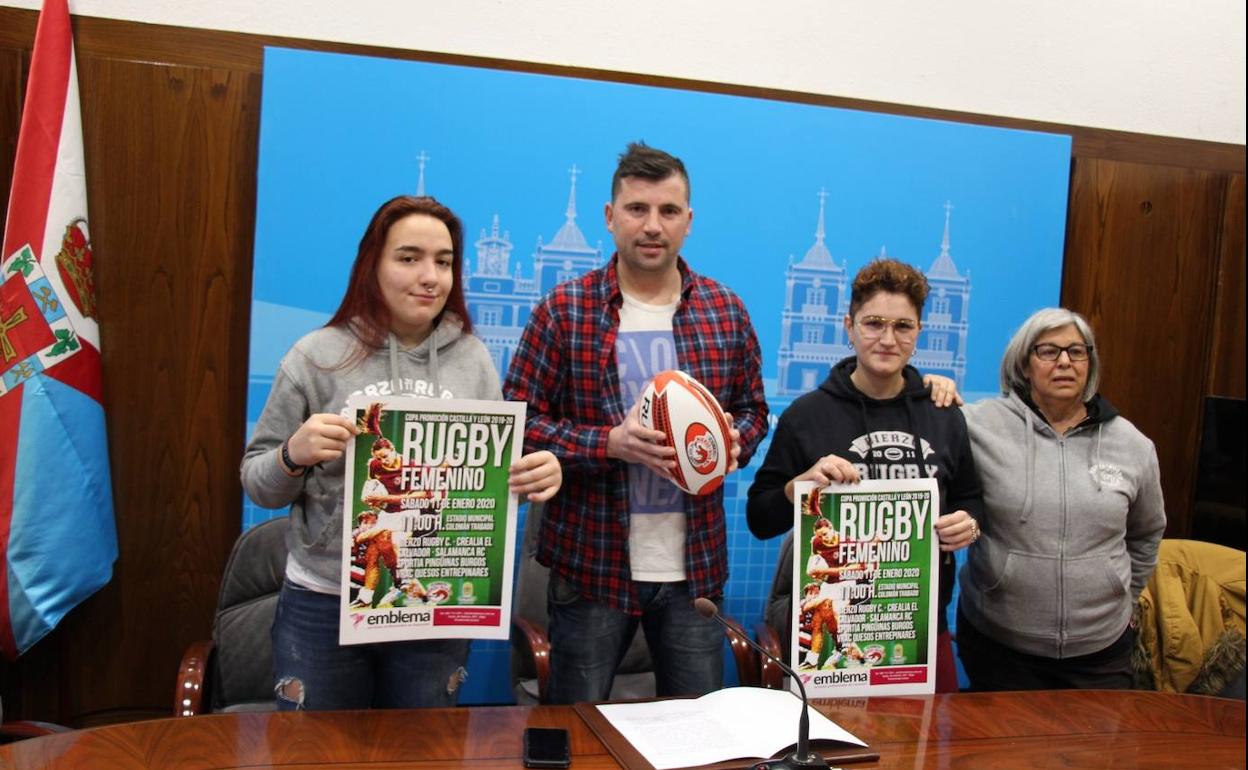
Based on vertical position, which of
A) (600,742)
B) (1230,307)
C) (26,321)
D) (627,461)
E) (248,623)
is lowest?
(248,623)

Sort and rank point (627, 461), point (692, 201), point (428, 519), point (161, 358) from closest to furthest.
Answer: point (428, 519)
point (627, 461)
point (161, 358)
point (692, 201)

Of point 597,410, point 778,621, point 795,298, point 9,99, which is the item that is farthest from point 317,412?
point 795,298

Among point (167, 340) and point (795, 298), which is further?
point (795, 298)

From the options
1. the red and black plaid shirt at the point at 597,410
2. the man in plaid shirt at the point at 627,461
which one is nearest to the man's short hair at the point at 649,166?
the man in plaid shirt at the point at 627,461

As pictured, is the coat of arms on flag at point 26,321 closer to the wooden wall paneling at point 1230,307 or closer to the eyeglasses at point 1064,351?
the eyeglasses at point 1064,351

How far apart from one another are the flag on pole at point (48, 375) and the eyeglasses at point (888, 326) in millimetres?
2114

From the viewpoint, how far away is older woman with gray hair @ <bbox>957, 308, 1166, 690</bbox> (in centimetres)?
233

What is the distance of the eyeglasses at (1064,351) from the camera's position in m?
2.37

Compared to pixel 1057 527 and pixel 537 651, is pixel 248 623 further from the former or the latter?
pixel 1057 527

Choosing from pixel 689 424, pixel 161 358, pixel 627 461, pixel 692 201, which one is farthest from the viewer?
pixel 692 201

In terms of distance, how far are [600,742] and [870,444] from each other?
969 millimetres

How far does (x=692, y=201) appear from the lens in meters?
3.19

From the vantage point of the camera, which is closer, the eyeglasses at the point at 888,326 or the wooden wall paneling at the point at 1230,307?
the eyeglasses at the point at 888,326

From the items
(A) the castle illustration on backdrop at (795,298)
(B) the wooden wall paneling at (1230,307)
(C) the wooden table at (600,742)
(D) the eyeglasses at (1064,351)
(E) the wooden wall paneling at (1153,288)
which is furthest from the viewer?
(B) the wooden wall paneling at (1230,307)
